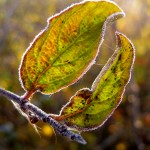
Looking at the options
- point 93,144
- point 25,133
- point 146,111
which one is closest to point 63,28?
point 93,144

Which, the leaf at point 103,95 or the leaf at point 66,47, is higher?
the leaf at point 66,47

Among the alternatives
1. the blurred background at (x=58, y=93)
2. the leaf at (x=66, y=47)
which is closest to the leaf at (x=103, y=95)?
the leaf at (x=66, y=47)

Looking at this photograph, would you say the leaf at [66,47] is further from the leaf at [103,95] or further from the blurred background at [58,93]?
the blurred background at [58,93]

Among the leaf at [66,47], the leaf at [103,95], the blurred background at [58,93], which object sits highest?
the leaf at [66,47]

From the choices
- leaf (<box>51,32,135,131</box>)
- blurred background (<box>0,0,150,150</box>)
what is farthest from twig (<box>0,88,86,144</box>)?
blurred background (<box>0,0,150,150</box>)

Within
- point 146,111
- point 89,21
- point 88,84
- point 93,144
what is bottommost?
point 146,111

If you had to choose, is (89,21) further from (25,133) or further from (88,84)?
(88,84)

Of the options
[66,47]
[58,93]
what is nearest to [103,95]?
[66,47]
